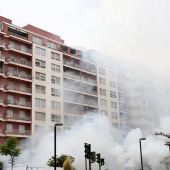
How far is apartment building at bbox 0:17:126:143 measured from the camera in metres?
A: 57.4

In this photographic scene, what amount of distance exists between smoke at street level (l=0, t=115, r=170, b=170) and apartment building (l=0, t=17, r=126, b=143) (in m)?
3.27

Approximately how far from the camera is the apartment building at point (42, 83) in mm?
57406

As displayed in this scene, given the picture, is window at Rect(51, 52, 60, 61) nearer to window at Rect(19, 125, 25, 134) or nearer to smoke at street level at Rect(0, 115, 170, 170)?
smoke at street level at Rect(0, 115, 170, 170)

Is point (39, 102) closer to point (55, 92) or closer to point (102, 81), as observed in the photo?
point (55, 92)

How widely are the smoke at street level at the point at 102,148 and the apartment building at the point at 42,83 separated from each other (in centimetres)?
327

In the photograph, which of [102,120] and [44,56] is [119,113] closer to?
[102,120]

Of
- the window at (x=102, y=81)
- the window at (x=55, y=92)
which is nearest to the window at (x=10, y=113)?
the window at (x=55, y=92)

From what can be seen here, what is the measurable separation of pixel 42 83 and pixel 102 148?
16.3 meters

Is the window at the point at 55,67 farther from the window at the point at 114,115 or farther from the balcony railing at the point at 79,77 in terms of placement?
the window at the point at 114,115

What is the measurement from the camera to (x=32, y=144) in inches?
2243

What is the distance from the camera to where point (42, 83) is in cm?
6181

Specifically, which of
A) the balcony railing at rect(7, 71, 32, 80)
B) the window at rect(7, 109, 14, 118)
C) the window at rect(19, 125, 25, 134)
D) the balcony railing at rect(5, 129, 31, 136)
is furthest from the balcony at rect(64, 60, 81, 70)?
the balcony railing at rect(5, 129, 31, 136)

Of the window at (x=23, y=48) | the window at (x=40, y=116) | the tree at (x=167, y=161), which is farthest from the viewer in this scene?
the window at (x=23, y=48)

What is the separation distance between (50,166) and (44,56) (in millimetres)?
23560
